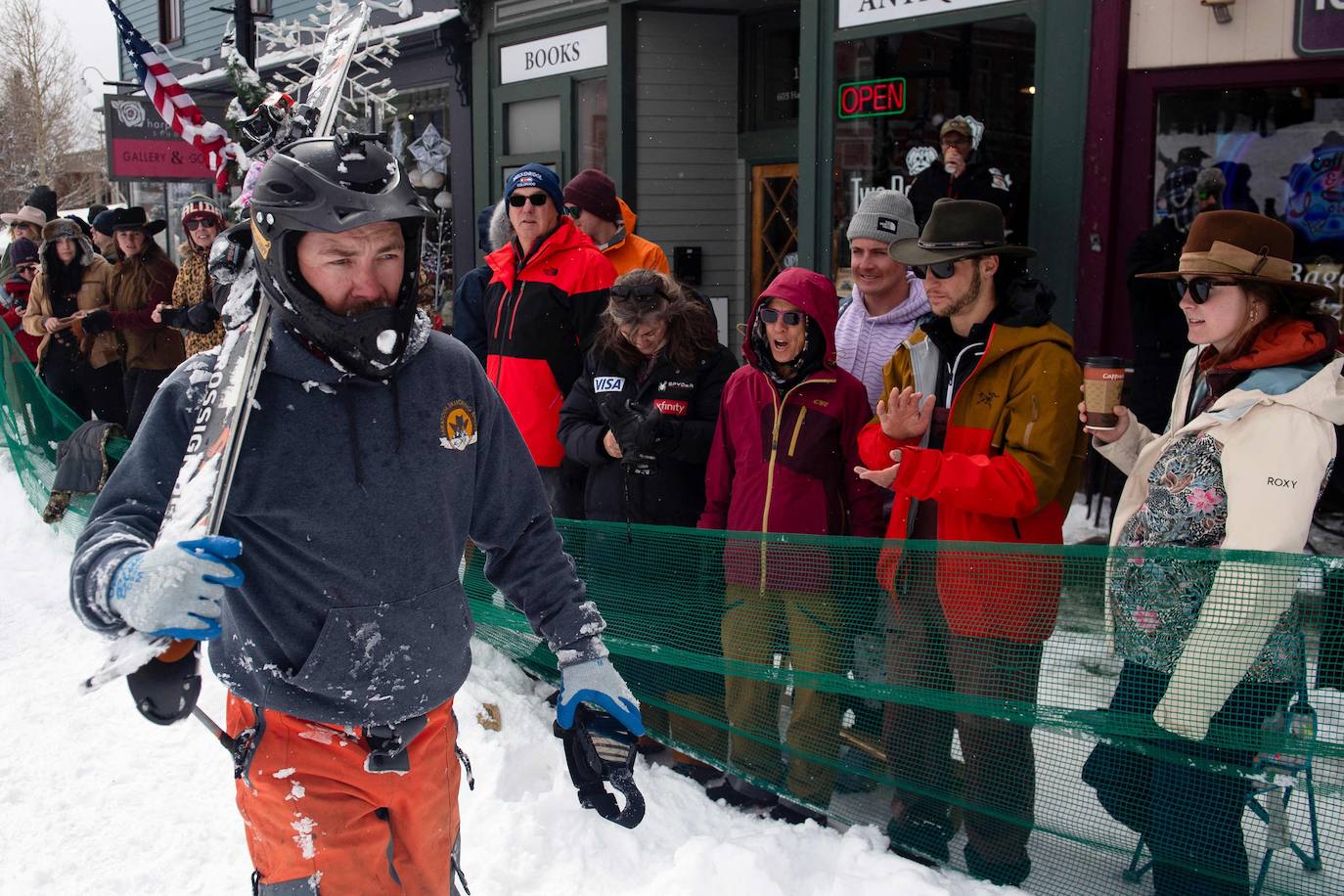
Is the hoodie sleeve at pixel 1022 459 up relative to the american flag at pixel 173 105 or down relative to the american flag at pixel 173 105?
down

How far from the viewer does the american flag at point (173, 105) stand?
7.49 metres

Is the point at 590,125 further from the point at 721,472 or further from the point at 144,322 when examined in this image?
the point at 721,472

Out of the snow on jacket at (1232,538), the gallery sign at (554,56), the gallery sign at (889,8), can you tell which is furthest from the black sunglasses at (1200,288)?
the gallery sign at (554,56)

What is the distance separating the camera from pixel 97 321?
859 centimetres

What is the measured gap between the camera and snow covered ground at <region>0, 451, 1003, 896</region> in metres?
3.57

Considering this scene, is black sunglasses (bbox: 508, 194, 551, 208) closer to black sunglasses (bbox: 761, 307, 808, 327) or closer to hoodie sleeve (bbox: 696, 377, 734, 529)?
hoodie sleeve (bbox: 696, 377, 734, 529)

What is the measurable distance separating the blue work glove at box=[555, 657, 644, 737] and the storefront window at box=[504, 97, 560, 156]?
28.2 feet

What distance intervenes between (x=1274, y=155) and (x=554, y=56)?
244 inches

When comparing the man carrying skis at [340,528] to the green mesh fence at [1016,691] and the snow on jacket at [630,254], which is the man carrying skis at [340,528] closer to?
the green mesh fence at [1016,691]

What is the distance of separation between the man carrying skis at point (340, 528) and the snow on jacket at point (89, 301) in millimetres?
7348

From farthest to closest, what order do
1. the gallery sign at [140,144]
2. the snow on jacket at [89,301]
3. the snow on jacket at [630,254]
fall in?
the gallery sign at [140,144]
the snow on jacket at [89,301]
the snow on jacket at [630,254]

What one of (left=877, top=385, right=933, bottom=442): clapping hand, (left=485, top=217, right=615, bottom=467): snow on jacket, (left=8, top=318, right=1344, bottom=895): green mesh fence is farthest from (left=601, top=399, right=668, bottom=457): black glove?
(left=877, top=385, right=933, bottom=442): clapping hand

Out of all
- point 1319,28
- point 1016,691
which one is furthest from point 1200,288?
point 1319,28

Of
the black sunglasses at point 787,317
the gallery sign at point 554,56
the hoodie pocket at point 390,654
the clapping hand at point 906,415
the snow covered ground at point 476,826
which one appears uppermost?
the gallery sign at point 554,56
